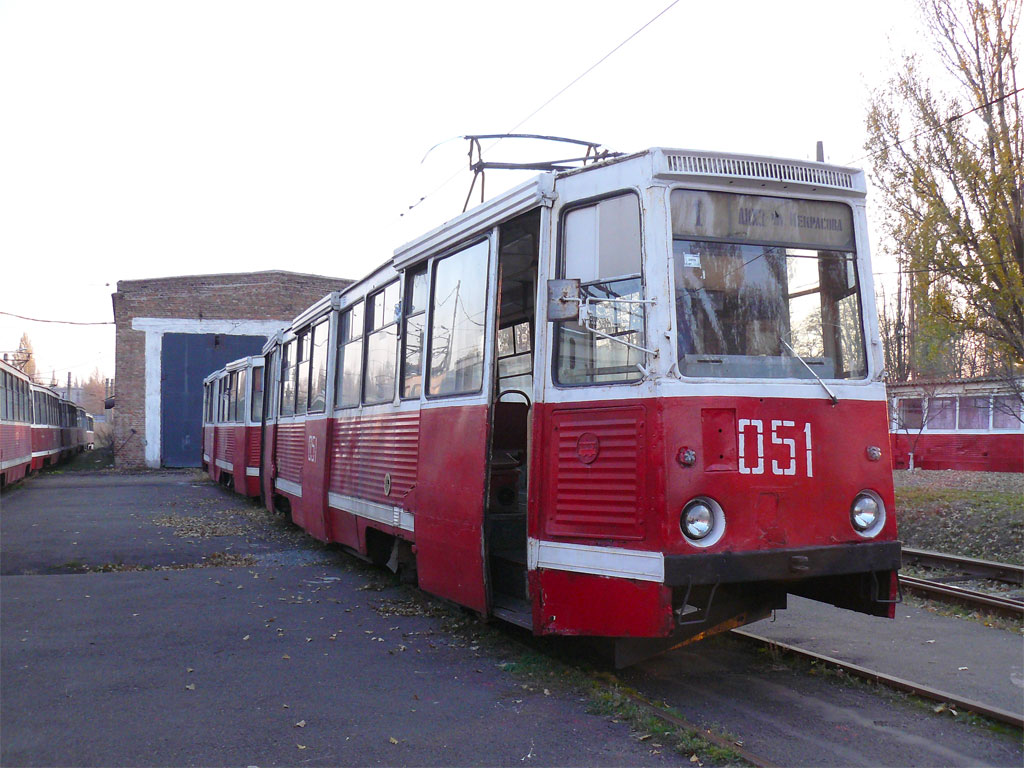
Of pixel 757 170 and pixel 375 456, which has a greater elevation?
pixel 757 170

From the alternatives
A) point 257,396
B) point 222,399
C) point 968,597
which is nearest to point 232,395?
point 222,399

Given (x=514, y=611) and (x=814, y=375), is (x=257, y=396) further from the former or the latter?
(x=814, y=375)

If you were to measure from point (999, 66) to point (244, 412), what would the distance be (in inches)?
544

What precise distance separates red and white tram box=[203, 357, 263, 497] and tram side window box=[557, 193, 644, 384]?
11566mm

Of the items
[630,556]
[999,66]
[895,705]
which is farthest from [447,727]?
[999,66]

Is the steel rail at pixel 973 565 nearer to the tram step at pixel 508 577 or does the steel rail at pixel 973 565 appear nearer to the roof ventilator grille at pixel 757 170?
the roof ventilator grille at pixel 757 170

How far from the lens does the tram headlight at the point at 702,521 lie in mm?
4781

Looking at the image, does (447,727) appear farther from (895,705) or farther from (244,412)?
(244,412)

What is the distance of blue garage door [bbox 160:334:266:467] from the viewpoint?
3020cm

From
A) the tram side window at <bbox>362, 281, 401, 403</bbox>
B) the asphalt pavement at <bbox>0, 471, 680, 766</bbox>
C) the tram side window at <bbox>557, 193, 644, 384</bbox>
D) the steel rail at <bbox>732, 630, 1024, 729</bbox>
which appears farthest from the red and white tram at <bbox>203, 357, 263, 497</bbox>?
the steel rail at <bbox>732, 630, 1024, 729</bbox>

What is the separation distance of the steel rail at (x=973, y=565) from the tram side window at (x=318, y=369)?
7.09 m

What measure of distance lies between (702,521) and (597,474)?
66 centimetres

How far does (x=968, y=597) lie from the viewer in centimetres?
784

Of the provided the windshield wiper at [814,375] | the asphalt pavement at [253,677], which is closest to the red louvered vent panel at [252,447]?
the asphalt pavement at [253,677]
